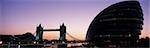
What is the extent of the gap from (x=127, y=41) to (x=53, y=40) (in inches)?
284

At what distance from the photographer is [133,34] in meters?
21.2

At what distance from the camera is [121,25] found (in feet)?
70.2

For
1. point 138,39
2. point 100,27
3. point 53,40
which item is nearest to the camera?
point 138,39

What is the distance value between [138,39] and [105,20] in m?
3.25

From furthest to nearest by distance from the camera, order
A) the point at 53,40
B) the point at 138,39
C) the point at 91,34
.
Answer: the point at 91,34 < the point at 53,40 < the point at 138,39

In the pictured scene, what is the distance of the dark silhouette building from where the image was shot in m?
20.9

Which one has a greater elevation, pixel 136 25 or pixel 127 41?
pixel 136 25

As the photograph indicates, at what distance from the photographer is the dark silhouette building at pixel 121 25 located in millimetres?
20859

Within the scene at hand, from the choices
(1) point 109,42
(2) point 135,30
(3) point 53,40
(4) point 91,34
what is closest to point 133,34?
(2) point 135,30

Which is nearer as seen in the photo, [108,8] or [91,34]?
[108,8]

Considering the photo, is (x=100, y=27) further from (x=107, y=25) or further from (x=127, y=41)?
(x=127, y=41)

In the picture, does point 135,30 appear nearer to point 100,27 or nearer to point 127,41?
point 127,41

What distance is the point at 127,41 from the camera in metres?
21.4

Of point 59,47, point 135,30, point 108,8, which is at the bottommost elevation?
point 59,47
